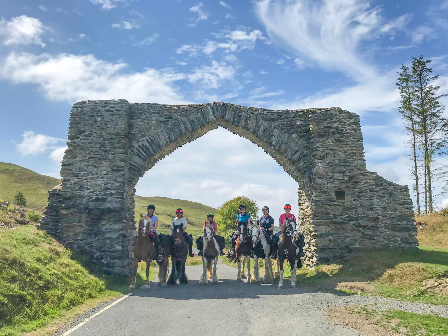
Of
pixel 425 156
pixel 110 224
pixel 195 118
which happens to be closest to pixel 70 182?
pixel 110 224

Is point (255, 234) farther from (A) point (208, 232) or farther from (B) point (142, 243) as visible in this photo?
(B) point (142, 243)

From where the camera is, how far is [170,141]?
43.6ft

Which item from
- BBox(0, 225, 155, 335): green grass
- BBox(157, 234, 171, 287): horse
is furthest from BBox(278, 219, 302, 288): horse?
BBox(0, 225, 155, 335): green grass

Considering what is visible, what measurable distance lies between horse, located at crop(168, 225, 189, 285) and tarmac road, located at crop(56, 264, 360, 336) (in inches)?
58.3

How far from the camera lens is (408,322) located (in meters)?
5.86

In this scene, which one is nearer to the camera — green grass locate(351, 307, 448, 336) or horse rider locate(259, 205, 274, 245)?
green grass locate(351, 307, 448, 336)

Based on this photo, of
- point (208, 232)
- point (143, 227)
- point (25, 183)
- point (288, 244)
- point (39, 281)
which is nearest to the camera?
point (39, 281)

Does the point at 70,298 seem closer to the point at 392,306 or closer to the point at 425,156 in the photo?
the point at 392,306

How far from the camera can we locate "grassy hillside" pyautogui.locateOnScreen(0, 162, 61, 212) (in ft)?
182

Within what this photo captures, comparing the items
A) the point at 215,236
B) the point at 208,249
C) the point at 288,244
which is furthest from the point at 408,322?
the point at 215,236

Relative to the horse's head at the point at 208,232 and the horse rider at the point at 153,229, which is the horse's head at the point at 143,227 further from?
the horse's head at the point at 208,232

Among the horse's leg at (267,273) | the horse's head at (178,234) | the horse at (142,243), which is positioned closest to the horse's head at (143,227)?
the horse at (142,243)

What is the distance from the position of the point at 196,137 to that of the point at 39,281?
325 inches

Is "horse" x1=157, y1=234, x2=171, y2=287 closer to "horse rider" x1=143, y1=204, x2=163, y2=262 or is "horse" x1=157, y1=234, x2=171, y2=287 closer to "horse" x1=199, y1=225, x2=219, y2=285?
"horse rider" x1=143, y1=204, x2=163, y2=262
